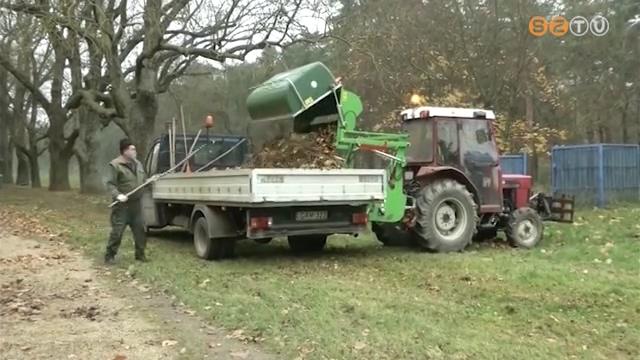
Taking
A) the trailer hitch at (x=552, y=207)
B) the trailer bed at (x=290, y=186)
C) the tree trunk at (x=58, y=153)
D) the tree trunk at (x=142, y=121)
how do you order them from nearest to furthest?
the trailer bed at (x=290, y=186) < the trailer hitch at (x=552, y=207) < the tree trunk at (x=142, y=121) < the tree trunk at (x=58, y=153)

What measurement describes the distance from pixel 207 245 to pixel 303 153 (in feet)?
6.78

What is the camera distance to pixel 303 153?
10914 millimetres

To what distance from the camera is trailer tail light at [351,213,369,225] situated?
11.1m

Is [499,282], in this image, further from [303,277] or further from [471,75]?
[471,75]

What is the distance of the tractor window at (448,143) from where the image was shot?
40.8ft

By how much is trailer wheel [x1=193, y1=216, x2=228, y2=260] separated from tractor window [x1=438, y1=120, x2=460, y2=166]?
393cm

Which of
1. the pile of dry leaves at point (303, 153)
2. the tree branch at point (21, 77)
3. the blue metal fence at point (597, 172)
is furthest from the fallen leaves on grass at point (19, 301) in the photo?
the tree branch at point (21, 77)

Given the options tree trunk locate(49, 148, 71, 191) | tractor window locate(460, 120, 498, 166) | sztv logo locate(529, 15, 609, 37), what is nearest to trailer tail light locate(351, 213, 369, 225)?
tractor window locate(460, 120, 498, 166)

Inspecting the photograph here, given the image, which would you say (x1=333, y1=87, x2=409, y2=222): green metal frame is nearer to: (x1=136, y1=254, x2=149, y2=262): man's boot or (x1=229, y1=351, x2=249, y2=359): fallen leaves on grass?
(x1=136, y1=254, x2=149, y2=262): man's boot

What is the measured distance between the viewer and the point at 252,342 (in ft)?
21.2

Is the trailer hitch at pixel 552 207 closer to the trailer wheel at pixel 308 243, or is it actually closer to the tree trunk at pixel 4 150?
the trailer wheel at pixel 308 243

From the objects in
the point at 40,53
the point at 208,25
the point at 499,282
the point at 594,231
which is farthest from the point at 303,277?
the point at 40,53

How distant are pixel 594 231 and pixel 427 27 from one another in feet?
41.8

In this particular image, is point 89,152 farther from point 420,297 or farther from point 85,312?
point 420,297
